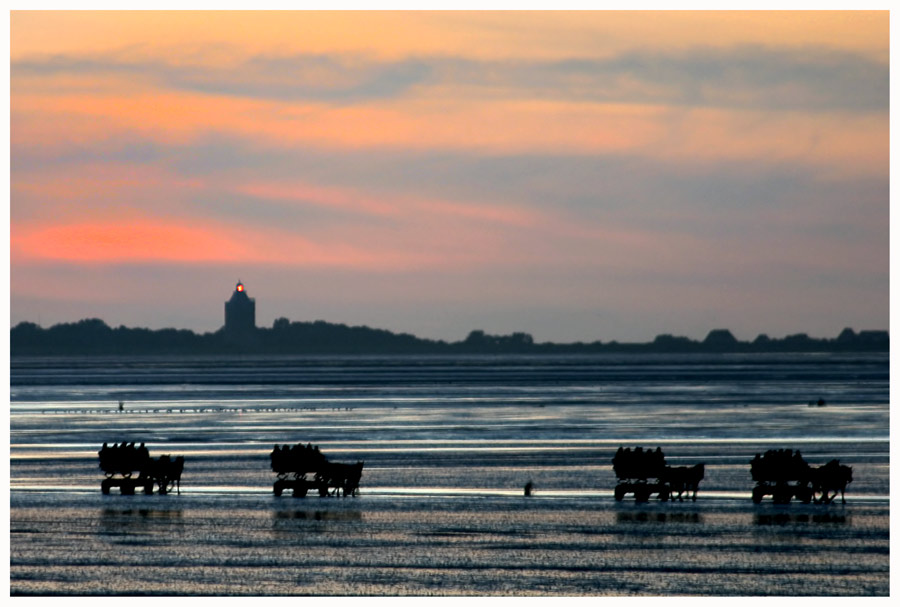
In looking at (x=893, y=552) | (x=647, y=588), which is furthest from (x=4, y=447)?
(x=893, y=552)

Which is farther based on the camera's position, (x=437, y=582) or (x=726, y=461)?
(x=726, y=461)

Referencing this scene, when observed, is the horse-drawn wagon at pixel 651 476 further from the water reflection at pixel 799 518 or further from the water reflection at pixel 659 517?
the water reflection at pixel 799 518

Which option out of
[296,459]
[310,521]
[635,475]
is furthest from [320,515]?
[635,475]

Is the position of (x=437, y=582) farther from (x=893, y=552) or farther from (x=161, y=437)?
(x=161, y=437)

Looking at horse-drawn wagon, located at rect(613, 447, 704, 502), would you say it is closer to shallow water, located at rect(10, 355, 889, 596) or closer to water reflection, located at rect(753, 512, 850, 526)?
shallow water, located at rect(10, 355, 889, 596)

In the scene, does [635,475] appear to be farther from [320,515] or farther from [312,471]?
[312,471]

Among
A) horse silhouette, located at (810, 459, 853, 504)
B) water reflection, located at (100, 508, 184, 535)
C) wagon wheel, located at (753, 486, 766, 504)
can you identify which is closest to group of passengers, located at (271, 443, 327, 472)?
water reflection, located at (100, 508, 184, 535)

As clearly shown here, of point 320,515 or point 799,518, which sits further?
point 320,515
